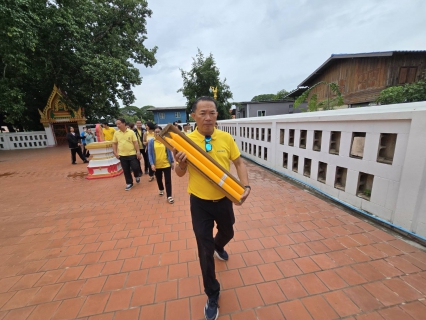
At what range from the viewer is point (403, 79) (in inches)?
480

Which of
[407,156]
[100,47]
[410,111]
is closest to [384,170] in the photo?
[407,156]

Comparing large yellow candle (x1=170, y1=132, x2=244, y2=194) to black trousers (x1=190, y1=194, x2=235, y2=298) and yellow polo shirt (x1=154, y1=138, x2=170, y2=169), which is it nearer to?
black trousers (x1=190, y1=194, x2=235, y2=298)

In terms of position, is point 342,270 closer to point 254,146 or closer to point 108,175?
point 254,146

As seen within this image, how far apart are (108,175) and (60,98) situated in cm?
1400

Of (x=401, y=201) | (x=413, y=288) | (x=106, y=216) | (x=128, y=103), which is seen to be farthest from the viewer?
(x=128, y=103)

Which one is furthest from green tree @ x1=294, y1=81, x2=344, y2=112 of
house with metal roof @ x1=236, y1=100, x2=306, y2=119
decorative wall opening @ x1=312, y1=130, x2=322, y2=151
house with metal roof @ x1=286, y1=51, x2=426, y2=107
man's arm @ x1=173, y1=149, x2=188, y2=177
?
house with metal roof @ x1=236, y1=100, x2=306, y2=119

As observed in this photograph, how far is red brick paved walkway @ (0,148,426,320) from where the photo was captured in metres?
1.70

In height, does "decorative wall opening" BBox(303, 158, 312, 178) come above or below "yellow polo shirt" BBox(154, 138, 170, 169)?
below

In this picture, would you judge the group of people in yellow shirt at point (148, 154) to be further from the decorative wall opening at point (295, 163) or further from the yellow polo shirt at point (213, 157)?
the decorative wall opening at point (295, 163)

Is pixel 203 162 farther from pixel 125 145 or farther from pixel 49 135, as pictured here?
pixel 49 135

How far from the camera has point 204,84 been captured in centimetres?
2627

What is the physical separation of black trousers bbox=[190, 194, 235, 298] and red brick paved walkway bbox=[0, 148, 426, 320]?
324 mm

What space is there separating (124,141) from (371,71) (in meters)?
16.6

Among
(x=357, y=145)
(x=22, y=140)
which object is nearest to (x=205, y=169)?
(x=357, y=145)
